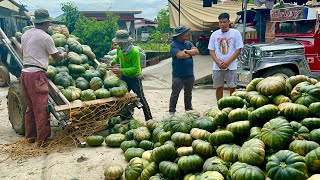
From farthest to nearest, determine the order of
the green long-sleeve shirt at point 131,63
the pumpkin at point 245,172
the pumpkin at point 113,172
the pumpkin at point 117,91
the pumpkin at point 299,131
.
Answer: the green long-sleeve shirt at point 131,63
the pumpkin at point 117,91
the pumpkin at point 113,172
the pumpkin at point 299,131
the pumpkin at point 245,172

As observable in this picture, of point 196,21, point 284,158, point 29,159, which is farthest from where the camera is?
point 196,21

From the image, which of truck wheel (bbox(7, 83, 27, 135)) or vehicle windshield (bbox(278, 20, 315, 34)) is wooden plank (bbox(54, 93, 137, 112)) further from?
vehicle windshield (bbox(278, 20, 315, 34))

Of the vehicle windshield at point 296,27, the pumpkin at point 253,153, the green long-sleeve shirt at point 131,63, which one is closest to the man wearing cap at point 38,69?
the green long-sleeve shirt at point 131,63

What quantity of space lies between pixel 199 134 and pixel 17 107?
4534mm

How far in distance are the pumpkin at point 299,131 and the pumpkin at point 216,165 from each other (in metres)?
0.82

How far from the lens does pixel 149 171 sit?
4.55 metres

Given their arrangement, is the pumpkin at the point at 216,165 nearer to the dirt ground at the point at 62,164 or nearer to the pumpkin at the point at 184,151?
the pumpkin at the point at 184,151

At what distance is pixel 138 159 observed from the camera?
4.98 metres

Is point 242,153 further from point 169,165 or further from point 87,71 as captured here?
point 87,71

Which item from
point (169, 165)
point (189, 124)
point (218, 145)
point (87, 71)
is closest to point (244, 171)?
point (218, 145)

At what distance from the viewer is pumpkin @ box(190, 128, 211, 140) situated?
14.9 ft

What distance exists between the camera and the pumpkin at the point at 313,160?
331 cm

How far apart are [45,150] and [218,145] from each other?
11.1ft

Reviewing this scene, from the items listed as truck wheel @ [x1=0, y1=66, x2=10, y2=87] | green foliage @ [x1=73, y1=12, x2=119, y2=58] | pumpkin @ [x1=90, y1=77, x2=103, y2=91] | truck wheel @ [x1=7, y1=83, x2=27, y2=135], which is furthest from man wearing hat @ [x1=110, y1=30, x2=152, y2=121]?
green foliage @ [x1=73, y1=12, x2=119, y2=58]
